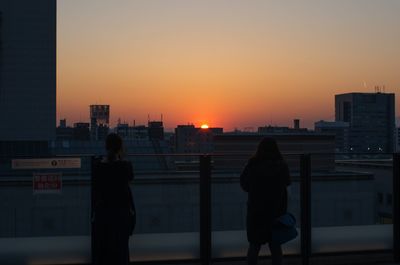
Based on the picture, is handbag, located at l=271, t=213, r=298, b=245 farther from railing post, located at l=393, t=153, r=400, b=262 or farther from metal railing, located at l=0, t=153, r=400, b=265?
railing post, located at l=393, t=153, r=400, b=262

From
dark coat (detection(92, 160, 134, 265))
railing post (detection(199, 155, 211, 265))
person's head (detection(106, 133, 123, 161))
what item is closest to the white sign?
dark coat (detection(92, 160, 134, 265))

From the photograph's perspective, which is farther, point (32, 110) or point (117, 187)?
point (32, 110)

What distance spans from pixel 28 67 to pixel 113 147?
309 feet

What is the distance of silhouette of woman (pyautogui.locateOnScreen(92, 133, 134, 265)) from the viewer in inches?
229

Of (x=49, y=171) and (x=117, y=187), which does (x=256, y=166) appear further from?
(x=49, y=171)

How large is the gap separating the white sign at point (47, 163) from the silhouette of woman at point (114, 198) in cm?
115

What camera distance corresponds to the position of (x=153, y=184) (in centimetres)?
741

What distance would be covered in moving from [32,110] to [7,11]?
54.9 feet

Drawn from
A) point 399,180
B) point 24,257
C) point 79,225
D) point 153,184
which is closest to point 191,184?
point 153,184

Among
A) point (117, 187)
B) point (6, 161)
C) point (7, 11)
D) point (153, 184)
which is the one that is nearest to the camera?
point (117, 187)

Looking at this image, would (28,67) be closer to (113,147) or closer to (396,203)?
(396,203)

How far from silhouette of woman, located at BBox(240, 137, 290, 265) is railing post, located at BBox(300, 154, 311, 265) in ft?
4.75

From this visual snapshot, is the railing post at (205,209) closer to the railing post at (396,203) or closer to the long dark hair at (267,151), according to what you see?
the long dark hair at (267,151)

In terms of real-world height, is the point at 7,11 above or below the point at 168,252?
above
